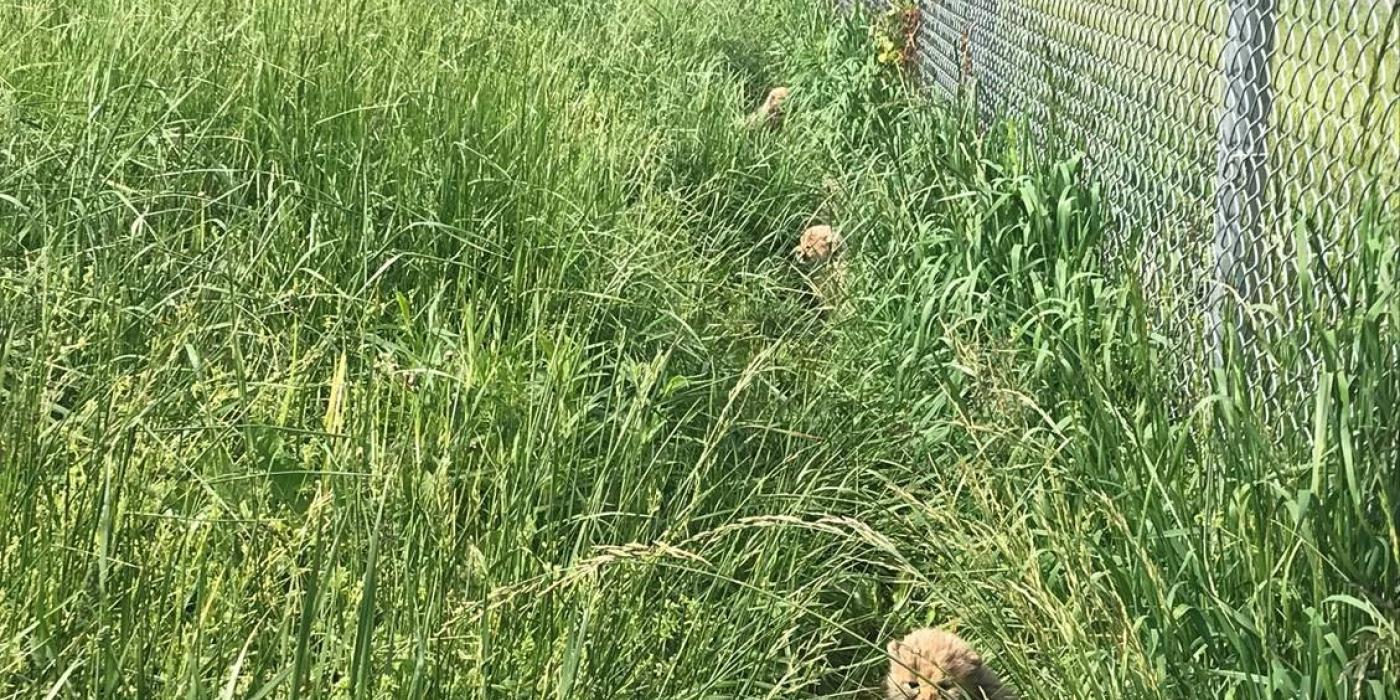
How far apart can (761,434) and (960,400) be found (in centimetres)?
50

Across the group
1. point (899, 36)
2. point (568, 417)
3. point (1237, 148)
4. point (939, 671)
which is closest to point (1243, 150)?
point (1237, 148)

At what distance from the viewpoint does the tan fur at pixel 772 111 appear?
545 centimetres

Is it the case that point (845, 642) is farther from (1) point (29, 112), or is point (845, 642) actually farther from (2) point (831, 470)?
(1) point (29, 112)

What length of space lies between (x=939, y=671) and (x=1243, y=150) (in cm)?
137

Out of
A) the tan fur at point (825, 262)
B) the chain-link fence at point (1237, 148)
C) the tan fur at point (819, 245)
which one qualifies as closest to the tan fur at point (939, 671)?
the chain-link fence at point (1237, 148)

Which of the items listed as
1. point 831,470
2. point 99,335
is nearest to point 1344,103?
point 831,470

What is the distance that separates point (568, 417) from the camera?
2568 millimetres

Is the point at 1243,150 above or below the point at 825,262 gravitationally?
above

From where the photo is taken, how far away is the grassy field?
1888 millimetres

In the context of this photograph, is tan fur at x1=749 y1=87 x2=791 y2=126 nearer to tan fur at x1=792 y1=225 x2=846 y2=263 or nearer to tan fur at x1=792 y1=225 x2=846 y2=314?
tan fur at x1=792 y1=225 x2=846 y2=314

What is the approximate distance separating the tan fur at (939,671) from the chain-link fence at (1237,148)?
684 mm

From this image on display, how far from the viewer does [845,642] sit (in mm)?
2615

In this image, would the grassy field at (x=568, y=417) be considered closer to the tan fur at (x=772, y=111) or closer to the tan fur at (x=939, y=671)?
the tan fur at (x=939, y=671)

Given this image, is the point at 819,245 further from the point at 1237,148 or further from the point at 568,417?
the point at 568,417
